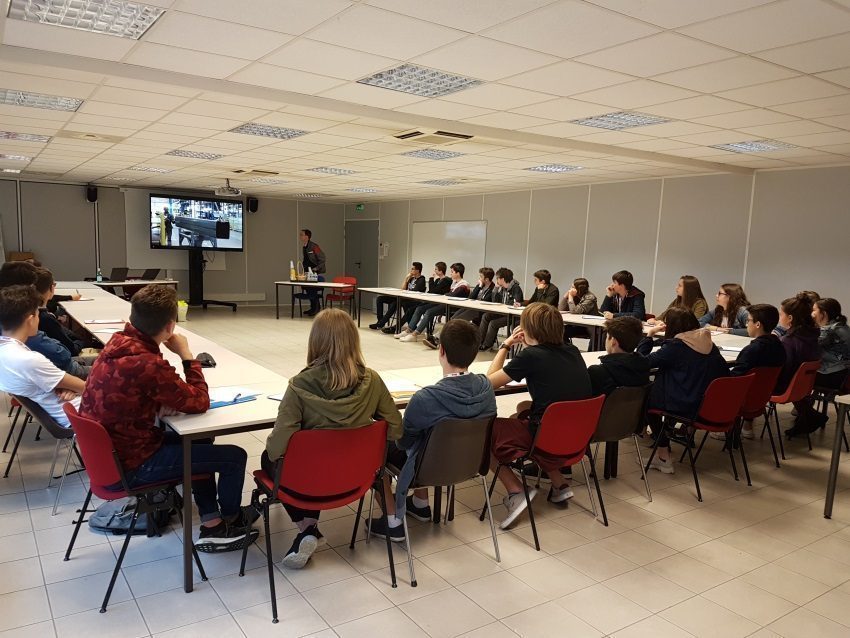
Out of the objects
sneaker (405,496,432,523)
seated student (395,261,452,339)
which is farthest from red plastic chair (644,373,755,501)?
seated student (395,261,452,339)

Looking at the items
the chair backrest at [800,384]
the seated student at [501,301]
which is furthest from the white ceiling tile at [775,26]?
the seated student at [501,301]

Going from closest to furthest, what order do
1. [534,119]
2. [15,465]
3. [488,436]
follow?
[488,436], [15,465], [534,119]

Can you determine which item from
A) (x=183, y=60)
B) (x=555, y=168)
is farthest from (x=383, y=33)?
(x=555, y=168)

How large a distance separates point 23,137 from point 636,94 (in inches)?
260

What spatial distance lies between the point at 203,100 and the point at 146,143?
2.79 metres

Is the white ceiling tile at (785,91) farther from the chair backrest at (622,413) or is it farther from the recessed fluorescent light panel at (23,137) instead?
the recessed fluorescent light panel at (23,137)

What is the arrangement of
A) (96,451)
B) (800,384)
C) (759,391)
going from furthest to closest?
(800,384), (759,391), (96,451)

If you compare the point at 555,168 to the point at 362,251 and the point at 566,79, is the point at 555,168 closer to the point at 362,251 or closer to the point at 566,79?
the point at 566,79

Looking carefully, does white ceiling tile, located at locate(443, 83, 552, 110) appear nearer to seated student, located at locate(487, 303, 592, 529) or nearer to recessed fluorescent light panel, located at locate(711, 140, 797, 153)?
seated student, located at locate(487, 303, 592, 529)

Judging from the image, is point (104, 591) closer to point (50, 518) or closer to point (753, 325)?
point (50, 518)

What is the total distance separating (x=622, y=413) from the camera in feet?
11.5

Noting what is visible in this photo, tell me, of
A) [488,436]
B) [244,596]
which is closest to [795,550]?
[488,436]

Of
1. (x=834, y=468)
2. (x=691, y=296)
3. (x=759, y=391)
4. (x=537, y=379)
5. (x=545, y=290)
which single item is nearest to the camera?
(x=537, y=379)

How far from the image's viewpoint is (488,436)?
287 cm
